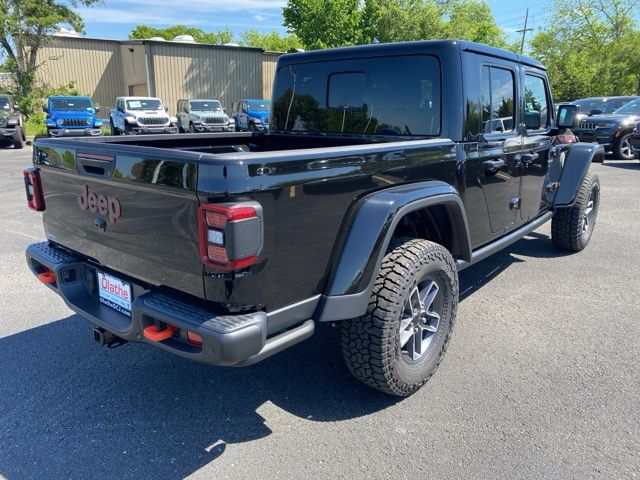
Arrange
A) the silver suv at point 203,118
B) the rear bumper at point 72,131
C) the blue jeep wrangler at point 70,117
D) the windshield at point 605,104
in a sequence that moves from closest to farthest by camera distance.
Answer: the windshield at point 605,104, the rear bumper at point 72,131, the blue jeep wrangler at point 70,117, the silver suv at point 203,118

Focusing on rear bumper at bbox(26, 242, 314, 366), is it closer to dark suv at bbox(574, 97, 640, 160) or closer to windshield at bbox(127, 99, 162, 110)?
dark suv at bbox(574, 97, 640, 160)

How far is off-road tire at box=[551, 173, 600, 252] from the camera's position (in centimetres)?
534

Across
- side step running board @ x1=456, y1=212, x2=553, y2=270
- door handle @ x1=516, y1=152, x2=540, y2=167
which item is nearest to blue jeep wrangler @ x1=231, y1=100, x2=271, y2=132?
side step running board @ x1=456, y1=212, x2=553, y2=270

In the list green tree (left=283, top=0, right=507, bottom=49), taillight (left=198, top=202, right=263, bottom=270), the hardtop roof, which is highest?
green tree (left=283, top=0, right=507, bottom=49)

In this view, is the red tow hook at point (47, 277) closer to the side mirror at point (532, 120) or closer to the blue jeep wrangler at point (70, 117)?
the side mirror at point (532, 120)

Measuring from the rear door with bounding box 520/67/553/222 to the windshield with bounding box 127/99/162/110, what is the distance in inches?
836

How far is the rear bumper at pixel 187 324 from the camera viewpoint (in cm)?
203

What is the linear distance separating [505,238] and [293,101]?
208 centimetres

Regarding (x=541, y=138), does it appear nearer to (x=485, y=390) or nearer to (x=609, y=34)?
(x=485, y=390)

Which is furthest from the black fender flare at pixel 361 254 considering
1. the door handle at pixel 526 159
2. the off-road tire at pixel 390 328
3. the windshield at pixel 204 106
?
the windshield at pixel 204 106

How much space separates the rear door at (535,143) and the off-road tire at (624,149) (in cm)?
1065

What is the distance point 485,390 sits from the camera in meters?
3.01

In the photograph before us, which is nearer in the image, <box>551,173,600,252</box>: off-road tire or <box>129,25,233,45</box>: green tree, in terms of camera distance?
<box>551,173,600,252</box>: off-road tire

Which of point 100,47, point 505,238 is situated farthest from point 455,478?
point 100,47
